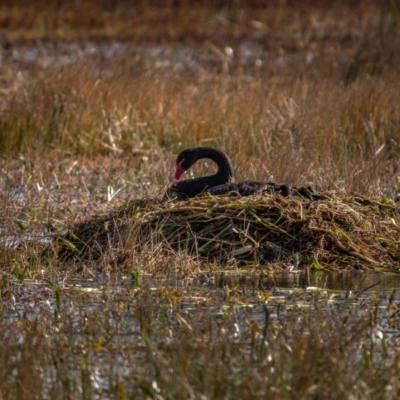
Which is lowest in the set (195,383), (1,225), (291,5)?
(291,5)

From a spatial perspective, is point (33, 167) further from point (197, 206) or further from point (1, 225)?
point (197, 206)

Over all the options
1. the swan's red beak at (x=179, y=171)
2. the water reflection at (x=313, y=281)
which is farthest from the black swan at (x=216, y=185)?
the water reflection at (x=313, y=281)

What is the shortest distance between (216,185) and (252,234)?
112 cm

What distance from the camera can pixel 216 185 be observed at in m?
9.24

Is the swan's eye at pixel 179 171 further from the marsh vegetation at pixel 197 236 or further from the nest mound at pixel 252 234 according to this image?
the nest mound at pixel 252 234

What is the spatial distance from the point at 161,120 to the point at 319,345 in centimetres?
782

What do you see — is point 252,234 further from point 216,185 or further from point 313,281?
point 216,185

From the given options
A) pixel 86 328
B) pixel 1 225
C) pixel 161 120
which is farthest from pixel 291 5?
pixel 86 328

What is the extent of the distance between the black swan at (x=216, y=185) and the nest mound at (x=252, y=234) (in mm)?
162

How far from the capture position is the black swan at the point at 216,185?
860 centimetres

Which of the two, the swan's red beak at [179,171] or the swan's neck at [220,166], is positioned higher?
the swan's neck at [220,166]

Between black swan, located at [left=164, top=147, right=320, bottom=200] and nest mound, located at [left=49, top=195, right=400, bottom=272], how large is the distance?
162 mm

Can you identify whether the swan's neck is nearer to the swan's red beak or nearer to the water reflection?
the swan's red beak

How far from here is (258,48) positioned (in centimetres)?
2458
